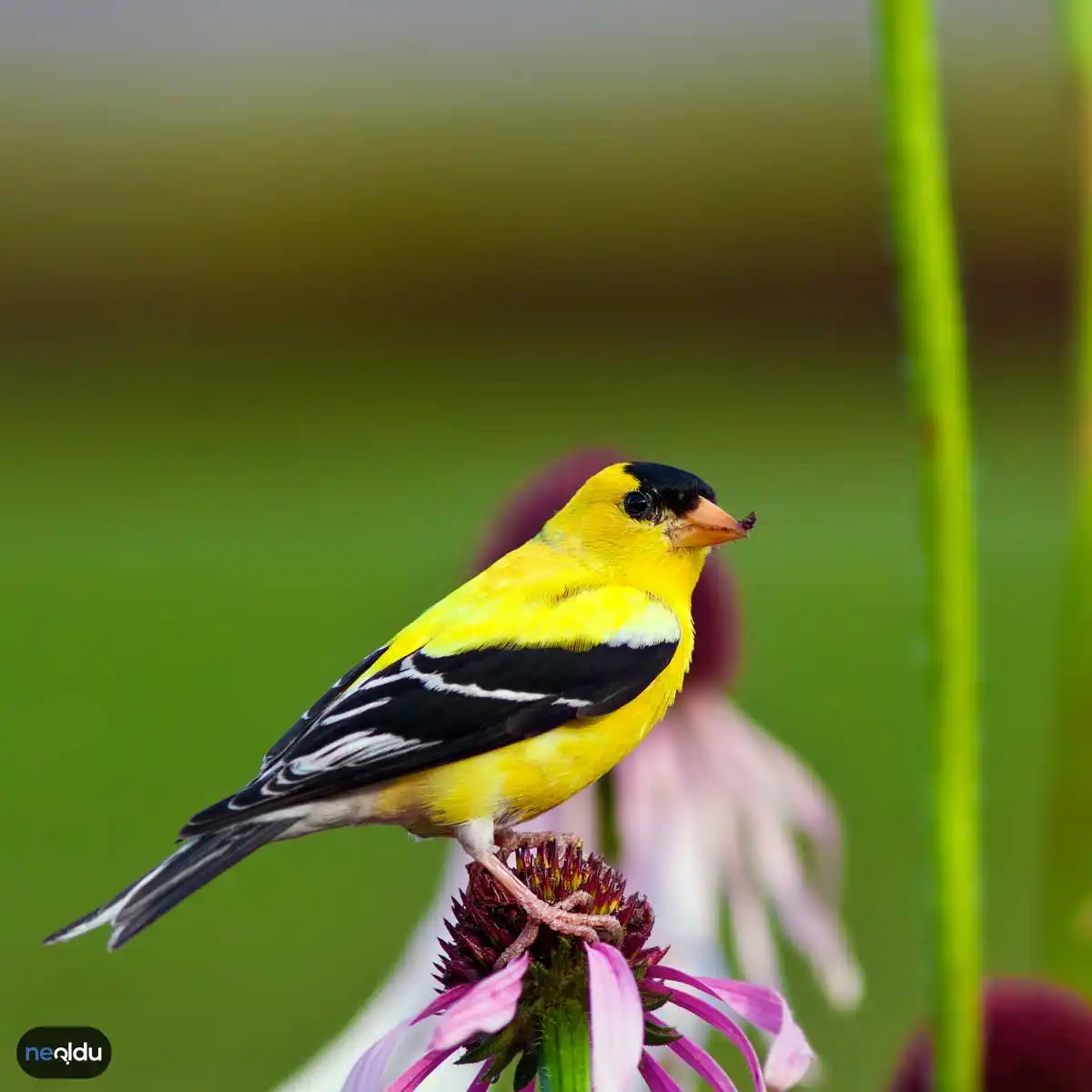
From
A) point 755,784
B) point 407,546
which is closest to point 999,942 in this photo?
point 755,784

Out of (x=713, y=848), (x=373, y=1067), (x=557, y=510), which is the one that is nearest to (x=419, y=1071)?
(x=373, y=1067)

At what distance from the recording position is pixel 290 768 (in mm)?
432

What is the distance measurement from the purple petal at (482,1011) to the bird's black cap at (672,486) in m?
0.14

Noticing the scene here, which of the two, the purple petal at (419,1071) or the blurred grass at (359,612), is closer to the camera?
the purple petal at (419,1071)

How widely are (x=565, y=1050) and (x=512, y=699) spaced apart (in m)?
0.10

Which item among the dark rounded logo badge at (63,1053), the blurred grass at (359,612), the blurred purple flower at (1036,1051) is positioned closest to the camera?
the dark rounded logo badge at (63,1053)

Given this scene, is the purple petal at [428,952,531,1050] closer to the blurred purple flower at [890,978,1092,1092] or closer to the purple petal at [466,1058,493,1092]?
the purple petal at [466,1058,493,1092]

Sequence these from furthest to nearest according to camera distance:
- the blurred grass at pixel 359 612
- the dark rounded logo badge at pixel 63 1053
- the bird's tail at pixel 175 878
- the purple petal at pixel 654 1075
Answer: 1. the blurred grass at pixel 359 612
2. the dark rounded logo badge at pixel 63 1053
3. the purple petal at pixel 654 1075
4. the bird's tail at pixel 175 878

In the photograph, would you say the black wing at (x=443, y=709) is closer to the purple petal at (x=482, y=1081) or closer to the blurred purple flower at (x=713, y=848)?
the purple petal at (x=482, y=1081)

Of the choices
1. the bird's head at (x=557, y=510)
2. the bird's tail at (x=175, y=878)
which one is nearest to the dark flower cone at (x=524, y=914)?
the bird's tail at (x=175, y=878)

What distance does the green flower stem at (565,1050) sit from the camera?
45 cm

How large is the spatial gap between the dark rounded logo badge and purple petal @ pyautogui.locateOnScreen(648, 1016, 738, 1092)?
23 cm

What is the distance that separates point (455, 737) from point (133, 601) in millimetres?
5841

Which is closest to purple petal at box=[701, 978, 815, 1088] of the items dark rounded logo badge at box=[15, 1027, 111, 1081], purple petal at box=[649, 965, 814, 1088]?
purple petal at box=[649, 965, 814, 1088]
